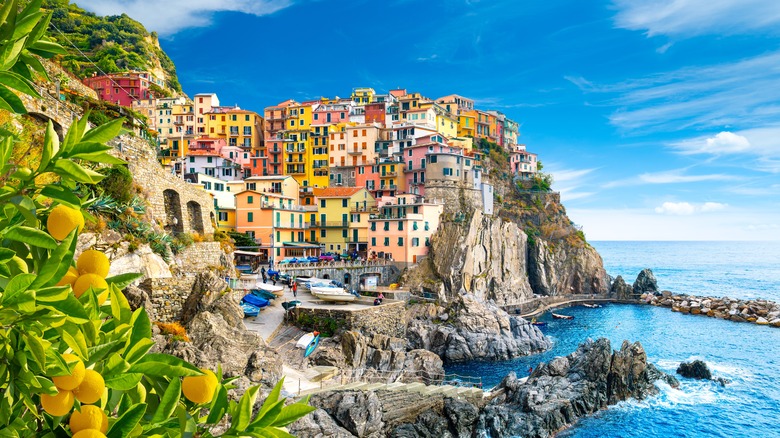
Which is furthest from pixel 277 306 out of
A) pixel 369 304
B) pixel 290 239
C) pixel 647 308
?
pixel 647 308

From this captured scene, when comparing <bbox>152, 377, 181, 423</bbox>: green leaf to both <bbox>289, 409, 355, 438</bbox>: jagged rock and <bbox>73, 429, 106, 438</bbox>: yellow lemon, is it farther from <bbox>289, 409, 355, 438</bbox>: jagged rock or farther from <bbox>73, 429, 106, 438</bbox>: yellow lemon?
<bbox>289, 409, 355, 438</bbox>: jagged rock

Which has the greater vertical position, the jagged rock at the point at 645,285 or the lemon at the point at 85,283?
the lemon at the point at 85,283

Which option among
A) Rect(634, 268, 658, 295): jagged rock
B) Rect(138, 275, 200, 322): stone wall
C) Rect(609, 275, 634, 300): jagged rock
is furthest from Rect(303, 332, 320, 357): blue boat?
Rect(634, 268, 658, 295): jagged rock

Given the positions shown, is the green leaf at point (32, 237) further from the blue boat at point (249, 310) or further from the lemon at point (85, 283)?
the blue boat at point (249, 310)

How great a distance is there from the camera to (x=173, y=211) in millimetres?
29156

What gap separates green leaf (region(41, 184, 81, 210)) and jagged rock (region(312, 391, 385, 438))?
1809 cm

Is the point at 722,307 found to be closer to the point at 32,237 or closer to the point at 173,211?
the point at 173,211

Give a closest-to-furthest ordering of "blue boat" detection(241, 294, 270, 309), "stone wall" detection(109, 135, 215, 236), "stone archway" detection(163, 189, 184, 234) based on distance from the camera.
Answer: "stone wall" detection(109, 135, 215, 236) < "stone archway" detection(163, 189, 184, 234) < "blue boat" detection(241, 294, 270, 309)

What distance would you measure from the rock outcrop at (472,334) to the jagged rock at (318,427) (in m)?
19.6

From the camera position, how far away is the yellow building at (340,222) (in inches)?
2259

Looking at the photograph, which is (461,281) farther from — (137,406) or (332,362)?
(137,406)

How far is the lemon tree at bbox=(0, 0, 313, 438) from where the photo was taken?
6.09 ft

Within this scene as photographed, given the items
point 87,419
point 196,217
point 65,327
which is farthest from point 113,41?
point 87,419

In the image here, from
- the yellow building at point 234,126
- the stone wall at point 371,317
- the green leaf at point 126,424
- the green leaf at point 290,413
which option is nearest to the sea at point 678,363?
the stone wall at point 371,317
